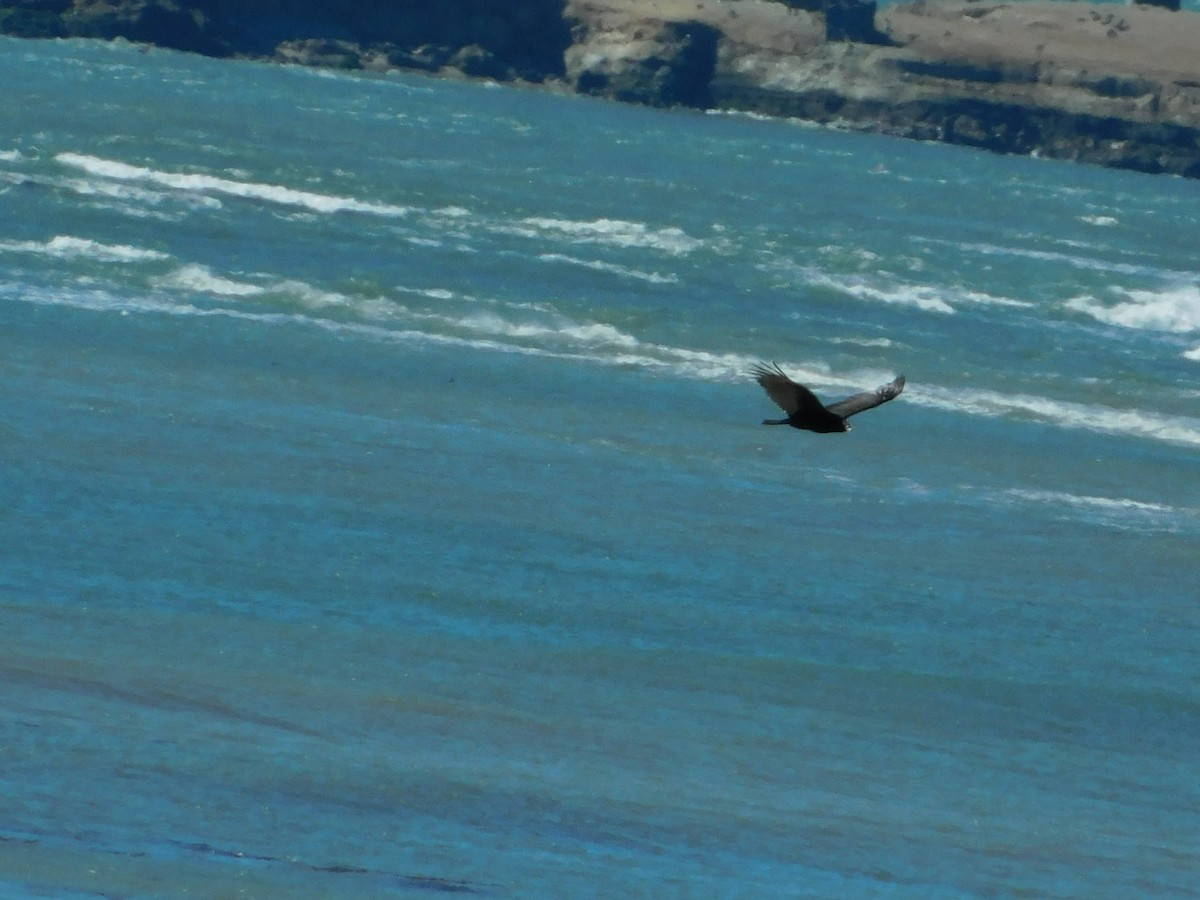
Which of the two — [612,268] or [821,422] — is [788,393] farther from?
[612,268]

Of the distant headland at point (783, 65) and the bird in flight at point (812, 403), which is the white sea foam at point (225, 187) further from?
the distant headland at point (783, 65)

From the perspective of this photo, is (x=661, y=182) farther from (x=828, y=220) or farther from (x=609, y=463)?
(x=609, y=463)

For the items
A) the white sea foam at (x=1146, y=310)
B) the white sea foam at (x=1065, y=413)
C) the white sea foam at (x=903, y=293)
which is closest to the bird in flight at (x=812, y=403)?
the white sea foam at (x=1065, y=413)

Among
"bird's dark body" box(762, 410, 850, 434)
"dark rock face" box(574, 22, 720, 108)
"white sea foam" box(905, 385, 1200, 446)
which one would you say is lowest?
"dark rock face" box(574, 22, 720, 108)

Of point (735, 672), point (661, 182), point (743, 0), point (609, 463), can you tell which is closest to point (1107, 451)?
point (609, 463)

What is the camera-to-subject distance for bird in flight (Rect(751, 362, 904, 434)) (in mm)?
14430

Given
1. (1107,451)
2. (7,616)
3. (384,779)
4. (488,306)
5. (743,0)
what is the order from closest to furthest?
(384,779)
(7,616)
(1107,451)
(488,306)
(743,0)

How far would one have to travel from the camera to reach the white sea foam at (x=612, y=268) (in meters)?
46.6

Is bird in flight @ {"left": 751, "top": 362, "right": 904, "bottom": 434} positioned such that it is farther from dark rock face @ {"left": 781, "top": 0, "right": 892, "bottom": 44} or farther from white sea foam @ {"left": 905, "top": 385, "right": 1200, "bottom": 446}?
dark rock face @ {"left": 781, "top": 0, "right": 892, "bottom": 44}

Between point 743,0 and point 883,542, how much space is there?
348ft

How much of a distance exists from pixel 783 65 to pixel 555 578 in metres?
103

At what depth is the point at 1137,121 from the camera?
11962 cm

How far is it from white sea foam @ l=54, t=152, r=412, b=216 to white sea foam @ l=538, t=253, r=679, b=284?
17.3ft

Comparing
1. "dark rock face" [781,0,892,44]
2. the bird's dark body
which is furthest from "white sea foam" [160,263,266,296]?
"dark rock face" [781,0,892,44]
